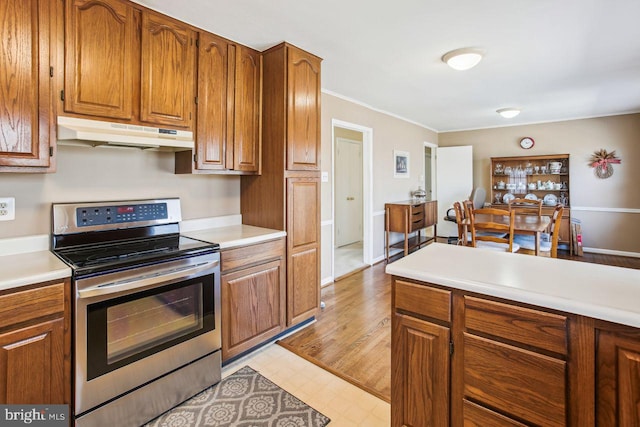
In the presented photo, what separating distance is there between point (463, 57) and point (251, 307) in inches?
105

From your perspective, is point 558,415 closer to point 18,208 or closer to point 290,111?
point 290,111

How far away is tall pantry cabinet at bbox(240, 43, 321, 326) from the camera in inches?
102

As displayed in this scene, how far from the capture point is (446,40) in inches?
100

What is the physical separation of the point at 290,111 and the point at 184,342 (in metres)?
1.81

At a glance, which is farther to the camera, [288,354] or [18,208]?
[288,354]

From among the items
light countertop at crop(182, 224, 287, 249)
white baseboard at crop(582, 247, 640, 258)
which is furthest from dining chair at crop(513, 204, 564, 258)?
white baseboard at crop(582, 247, 640, 258)


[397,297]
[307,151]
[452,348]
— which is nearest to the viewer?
[452,348]

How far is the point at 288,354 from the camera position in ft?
7.99

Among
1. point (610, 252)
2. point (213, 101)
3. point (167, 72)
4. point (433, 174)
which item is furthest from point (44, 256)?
point (610, 252)

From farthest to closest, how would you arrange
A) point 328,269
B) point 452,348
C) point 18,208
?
1. point 328,269
2. point 18,208
3. point 452,348

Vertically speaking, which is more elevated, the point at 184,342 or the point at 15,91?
the point at 15,91

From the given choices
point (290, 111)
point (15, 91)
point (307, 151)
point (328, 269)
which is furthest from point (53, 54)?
point (328, 269)

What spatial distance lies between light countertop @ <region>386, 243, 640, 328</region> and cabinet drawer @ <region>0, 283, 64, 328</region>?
1.53 metres

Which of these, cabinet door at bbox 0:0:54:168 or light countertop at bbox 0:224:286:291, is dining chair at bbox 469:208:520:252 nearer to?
light countertop at bbox 0:224:286:291
